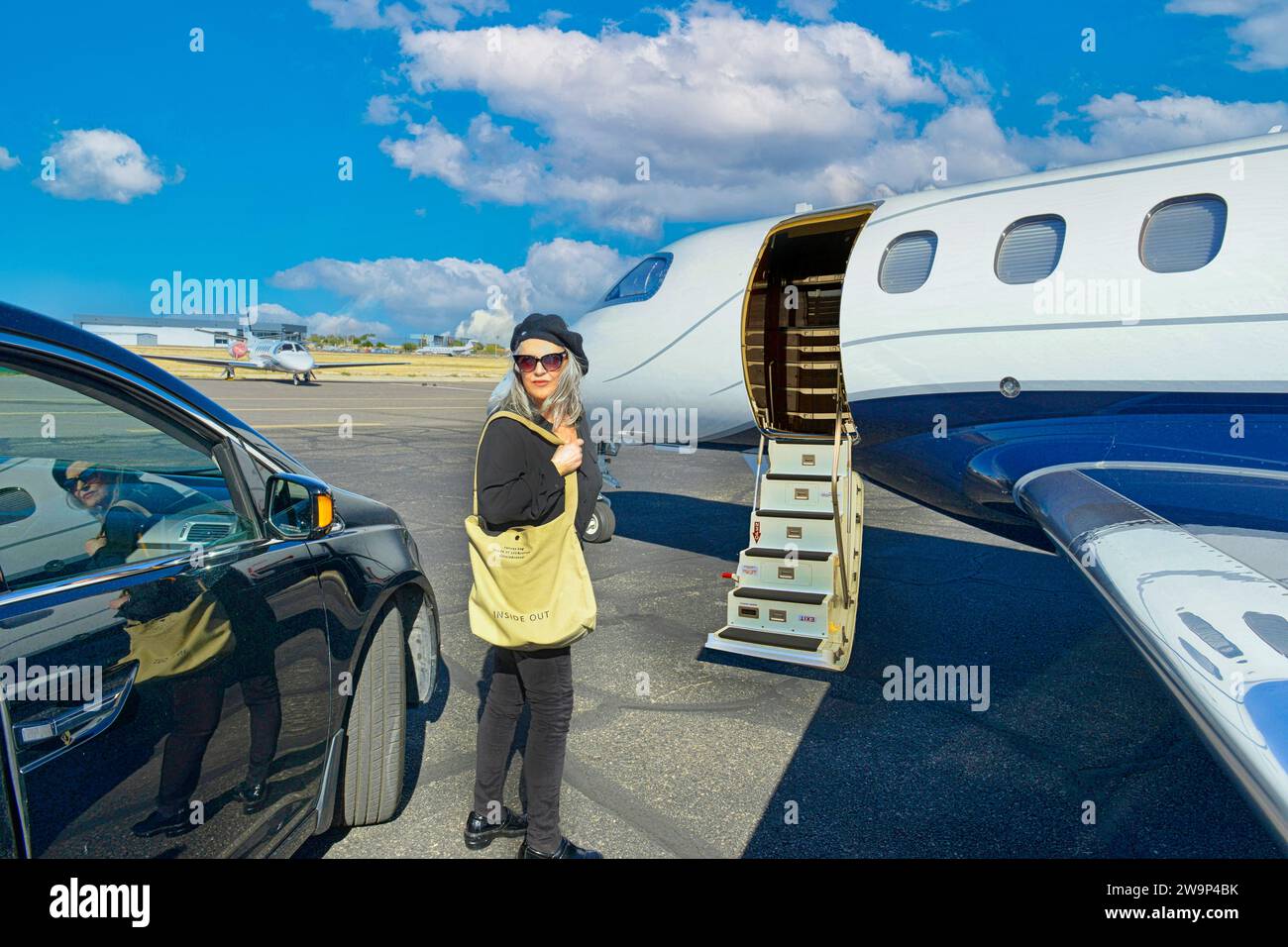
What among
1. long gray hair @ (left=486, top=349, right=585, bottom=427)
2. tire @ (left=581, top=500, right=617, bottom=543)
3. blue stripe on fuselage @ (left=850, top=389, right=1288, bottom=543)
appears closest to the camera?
long gray hair @ (left=486, top=349, right=585, bottom=427)

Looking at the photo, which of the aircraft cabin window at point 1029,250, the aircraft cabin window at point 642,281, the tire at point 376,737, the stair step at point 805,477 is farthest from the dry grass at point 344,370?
the tire at point 376,737

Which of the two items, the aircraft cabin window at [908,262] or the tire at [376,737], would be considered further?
the aircraft cabin window at [908,262]

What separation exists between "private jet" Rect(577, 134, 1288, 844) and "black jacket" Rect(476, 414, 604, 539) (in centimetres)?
206

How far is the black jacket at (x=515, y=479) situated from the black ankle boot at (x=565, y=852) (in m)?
1.11

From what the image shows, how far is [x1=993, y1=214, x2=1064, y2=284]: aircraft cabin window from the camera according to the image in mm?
5242

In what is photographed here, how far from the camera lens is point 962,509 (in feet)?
20.5

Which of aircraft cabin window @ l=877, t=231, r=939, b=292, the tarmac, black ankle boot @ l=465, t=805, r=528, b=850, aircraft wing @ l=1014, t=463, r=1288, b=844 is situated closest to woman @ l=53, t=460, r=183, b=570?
the tarmac

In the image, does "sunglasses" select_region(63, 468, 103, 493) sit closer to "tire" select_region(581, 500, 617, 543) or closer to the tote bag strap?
the tote bag strap

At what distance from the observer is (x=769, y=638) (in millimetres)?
5074

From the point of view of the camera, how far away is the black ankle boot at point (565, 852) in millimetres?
2912

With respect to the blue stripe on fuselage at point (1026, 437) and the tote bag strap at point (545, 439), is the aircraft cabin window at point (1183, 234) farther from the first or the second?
the tote bag strap at point (545, 439)

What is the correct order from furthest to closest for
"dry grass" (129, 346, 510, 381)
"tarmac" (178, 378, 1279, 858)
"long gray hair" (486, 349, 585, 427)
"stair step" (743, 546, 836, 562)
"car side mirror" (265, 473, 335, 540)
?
1. "dry grass" (129, 346, 510, 381)
2. "stair step" (743, 546, 836, 562)
3. "tarmac" (178, 378, 1279, 858)
4. "long gray hair" (486, 349, 585, 427)
5. "car side mirror" (265, 473, 335, 540)

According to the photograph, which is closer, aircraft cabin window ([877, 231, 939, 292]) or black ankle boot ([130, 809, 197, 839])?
black ankle boot ([130, 809, 197, 839])

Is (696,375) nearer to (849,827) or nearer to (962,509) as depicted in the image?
(962,509)
